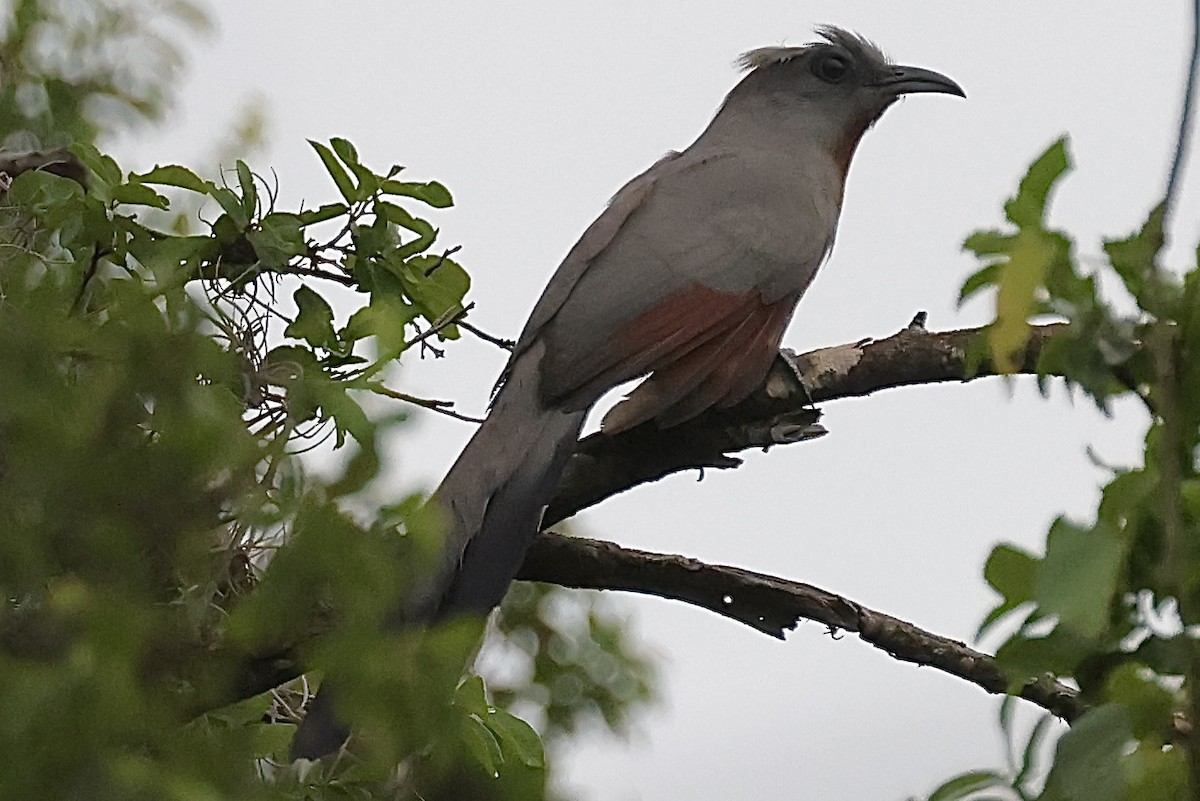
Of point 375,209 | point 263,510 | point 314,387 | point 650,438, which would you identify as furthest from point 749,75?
point 263,510

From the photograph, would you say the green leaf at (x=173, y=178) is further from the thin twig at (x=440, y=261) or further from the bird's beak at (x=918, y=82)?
the bird's beak at (x=918, y=82)

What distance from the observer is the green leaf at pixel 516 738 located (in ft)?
3.06

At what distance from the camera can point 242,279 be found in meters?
1.11

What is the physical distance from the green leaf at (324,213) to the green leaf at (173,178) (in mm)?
81

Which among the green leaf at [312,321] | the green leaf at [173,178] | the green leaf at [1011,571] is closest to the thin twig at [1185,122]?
the green leaf at [1011,571]

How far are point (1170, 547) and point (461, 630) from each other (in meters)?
0.23

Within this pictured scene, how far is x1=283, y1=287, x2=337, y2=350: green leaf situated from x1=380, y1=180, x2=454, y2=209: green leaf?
0.11 metres

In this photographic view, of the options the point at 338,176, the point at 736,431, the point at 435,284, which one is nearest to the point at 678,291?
the point at 736,431

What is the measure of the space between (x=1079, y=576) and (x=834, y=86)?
1638mm

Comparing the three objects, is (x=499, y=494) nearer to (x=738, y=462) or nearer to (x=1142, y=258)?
(x=738, y=462)

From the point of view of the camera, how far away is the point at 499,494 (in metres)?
1.19

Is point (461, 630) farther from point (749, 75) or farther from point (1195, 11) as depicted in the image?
point (749, 75)

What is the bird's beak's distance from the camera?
6.32ft

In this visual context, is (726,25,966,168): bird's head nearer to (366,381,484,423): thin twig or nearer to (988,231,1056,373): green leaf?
(366,381,484,423): thin twig
